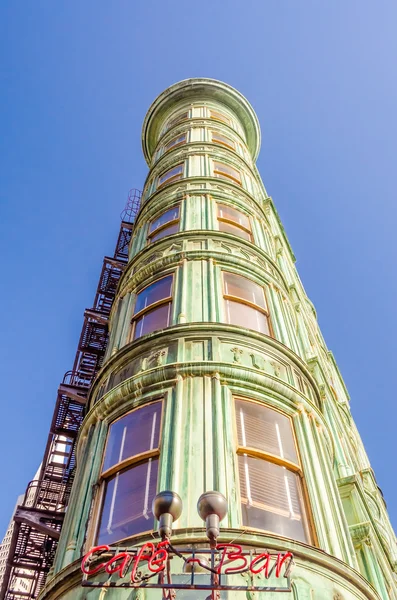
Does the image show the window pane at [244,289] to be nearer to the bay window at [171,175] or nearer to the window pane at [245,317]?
the window pane at [245,317]

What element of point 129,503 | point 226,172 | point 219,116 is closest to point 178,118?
point 219,116

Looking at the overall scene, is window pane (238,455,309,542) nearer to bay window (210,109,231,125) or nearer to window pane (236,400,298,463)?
window pane (236,400,298,463)

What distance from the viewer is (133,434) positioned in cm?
918

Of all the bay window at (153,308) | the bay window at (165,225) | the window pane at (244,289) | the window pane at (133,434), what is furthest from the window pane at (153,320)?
the bay window at (165,225)

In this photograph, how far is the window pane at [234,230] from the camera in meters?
16.2

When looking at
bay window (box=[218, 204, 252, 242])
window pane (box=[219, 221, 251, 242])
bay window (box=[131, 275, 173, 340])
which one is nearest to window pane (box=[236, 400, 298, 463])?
bay window (box=[131, 275, 173, 340])

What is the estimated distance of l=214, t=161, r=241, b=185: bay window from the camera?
65.1ft

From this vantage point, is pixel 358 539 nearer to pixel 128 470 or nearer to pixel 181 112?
pixel 128 470

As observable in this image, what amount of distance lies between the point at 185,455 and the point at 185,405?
1.06m

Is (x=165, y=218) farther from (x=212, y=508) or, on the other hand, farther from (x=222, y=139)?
(x=212, y=508)

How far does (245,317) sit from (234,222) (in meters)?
4.85

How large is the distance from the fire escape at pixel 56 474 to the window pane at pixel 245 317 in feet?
25.1

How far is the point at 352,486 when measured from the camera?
1146 centimetres

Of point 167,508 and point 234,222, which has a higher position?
point 234,222
